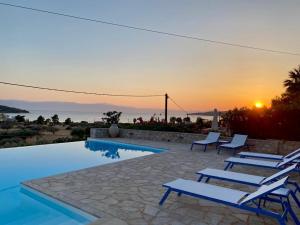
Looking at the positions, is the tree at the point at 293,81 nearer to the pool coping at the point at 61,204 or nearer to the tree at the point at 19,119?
the pool coping at the point at 61,204

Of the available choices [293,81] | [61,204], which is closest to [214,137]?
[61,204]

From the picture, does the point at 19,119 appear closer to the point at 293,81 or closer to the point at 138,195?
the point at 293,81

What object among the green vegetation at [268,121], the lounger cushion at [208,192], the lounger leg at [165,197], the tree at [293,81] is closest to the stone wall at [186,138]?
the green vegetation at [268,121]

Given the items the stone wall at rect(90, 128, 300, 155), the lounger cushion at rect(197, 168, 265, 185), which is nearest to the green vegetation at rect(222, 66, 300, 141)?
the stone wall at rect(90, 128, 300, 155)

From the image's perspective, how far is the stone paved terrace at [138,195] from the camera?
12.8ft

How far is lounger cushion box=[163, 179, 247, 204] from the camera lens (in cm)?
374

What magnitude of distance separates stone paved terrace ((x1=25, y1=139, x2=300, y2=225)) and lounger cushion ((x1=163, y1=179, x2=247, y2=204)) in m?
0.34

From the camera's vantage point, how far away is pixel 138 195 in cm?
487

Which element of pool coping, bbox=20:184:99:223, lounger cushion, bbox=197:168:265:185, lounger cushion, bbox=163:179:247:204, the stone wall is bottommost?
pool coping, bbox=20:184:99:223

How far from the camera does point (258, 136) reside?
37.2 ft

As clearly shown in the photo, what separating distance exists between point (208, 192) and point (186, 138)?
8357 millimetres

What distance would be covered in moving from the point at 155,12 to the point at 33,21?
16.3 feet

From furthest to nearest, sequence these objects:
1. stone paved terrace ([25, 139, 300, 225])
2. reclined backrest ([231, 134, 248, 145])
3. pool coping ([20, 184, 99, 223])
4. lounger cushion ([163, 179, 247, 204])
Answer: reclined backrest ([231, 134, 248, 145]) < pool coping ([20, 184, 99, 223]) < stone paved terrace ([25, 139, 300, 225]) < lounger cushion ([163, 179, 247, 204])

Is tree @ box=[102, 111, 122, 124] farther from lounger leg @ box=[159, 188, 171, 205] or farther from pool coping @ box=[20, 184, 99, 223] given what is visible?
lounger leg @ box=[159, 188, 171, 205]
